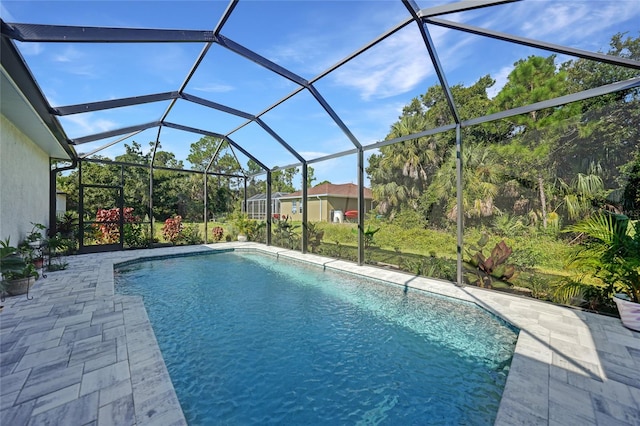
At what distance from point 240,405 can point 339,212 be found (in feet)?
54.6

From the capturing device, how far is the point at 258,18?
194 inches

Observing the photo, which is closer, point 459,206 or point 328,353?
point 328,353

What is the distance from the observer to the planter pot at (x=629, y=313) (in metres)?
3.71

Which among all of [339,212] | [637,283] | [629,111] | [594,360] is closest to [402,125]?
[339,212]

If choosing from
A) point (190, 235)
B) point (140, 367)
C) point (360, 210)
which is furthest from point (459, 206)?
point (190, 235)

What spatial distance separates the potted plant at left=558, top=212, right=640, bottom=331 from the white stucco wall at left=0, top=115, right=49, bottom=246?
35.2 feet

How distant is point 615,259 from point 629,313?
76 cm

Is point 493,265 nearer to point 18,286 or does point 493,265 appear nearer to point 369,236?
point 369,236

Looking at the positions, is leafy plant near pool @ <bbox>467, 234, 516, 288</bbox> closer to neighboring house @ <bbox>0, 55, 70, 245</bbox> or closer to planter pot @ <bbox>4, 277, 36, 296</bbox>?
neighboring house @ <bbox>0, 55, 70, 245</bbox>

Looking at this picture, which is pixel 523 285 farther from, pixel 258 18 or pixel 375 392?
pixel 258 18

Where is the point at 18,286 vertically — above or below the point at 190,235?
below

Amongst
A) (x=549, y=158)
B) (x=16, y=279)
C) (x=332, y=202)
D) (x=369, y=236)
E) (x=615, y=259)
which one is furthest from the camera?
(x=332, y=202)

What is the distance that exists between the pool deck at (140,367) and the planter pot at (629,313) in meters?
0.14

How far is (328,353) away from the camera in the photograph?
366 centimetres
